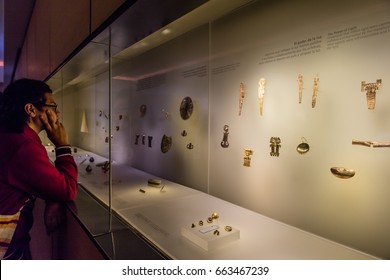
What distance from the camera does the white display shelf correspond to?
119 centimetres

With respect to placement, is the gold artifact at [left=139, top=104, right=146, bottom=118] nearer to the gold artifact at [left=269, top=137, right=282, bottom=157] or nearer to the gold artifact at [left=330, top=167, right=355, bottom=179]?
the gold artifact at [left=269, top=137, right=282, bottom=157]

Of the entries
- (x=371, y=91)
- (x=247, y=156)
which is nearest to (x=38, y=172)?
(x=247, y=156)

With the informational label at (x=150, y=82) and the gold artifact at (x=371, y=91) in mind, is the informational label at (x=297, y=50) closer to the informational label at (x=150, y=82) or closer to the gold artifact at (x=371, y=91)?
the gold artifact at (x=371, y=91)

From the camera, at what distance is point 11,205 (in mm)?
1313

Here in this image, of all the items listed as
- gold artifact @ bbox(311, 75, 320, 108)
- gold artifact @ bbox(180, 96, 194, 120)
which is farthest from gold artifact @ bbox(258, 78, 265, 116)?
gold artifact @ bbox(180, 96, 194, 120)

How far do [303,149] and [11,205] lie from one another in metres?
1.54

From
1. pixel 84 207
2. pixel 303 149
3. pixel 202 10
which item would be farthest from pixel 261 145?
pixel 84 207

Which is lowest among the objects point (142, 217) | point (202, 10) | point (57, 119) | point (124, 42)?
point (142, 217)

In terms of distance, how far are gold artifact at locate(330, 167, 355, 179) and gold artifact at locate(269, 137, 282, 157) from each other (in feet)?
1.40

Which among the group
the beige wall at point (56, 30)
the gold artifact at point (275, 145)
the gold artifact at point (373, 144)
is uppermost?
Result: the beige wall at point (56, 30)

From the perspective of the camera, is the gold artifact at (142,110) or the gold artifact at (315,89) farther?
the gold artifact at (142,110)

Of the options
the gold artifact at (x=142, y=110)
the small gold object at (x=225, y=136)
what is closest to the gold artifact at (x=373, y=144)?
the small gold object at (x=225, y=136)

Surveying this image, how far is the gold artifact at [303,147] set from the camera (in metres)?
1.59

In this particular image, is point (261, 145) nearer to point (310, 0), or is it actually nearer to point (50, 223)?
point (310, 0)
